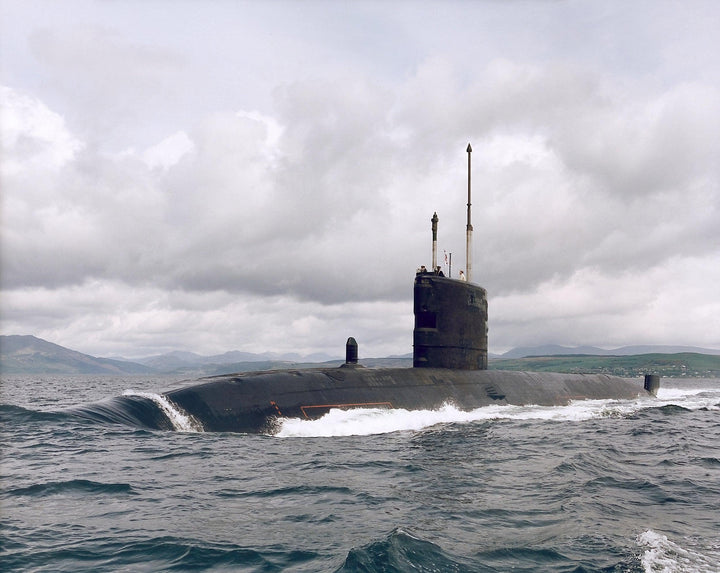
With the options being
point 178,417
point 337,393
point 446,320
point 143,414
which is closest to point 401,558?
point 178,417

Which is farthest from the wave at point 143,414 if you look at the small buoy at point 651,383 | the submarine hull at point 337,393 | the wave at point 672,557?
the small buoy at point 651,383

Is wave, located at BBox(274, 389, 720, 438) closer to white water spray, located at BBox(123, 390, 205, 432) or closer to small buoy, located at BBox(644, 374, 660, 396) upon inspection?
white water spray, located at BBox(123, 390, 205, 432)

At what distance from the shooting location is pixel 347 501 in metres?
10.1

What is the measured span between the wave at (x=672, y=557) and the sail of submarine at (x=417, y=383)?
12084 mm

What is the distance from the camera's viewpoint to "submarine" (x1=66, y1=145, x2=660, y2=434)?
59.2 ft

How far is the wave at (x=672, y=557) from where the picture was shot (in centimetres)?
711

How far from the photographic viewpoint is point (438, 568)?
7.01 metres

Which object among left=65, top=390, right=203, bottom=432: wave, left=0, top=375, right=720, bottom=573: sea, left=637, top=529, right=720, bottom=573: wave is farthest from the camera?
left=65, top=390, right=203, bottom=432: wave

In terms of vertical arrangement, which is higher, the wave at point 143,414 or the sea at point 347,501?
the wave at point 143,414

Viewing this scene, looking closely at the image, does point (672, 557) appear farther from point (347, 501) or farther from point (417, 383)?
point (417, 383)

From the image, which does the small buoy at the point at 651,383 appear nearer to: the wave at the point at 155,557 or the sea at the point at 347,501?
the sea at the point at 347,501

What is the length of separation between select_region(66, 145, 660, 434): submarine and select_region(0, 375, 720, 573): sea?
1.02 m

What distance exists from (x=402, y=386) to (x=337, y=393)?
10.6 feet

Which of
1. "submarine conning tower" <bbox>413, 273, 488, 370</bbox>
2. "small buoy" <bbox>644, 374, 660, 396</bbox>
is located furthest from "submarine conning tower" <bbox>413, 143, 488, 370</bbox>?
"small buoy" <bbox>644, 374, 660, 396</bbox>
